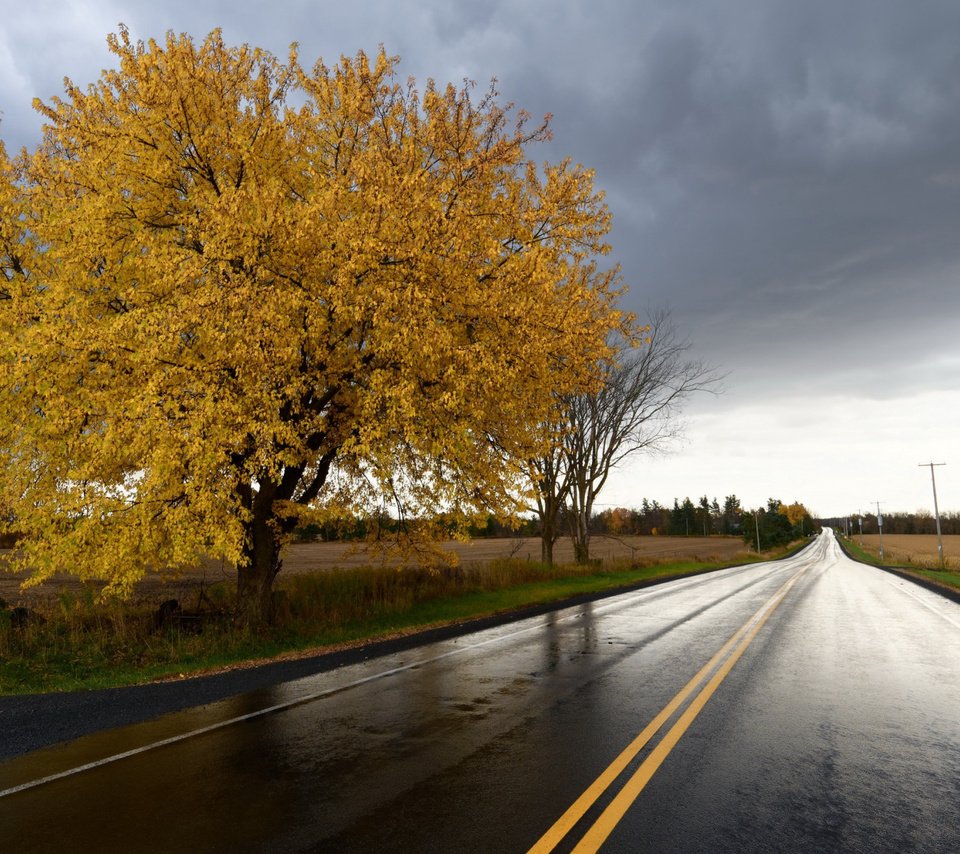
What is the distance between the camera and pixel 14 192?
12641 millimetres

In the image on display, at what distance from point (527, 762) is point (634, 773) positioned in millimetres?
861

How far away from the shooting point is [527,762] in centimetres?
532

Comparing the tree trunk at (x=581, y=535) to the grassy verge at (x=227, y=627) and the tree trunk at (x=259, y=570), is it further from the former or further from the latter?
the tree trunk at (x=259, y=570)

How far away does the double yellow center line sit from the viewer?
3971 millimetres

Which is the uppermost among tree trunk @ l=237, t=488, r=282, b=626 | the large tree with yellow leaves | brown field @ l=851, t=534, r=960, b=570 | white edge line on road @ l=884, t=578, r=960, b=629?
the large tree with yellow leaves

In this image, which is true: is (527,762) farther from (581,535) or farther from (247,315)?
(581,535)

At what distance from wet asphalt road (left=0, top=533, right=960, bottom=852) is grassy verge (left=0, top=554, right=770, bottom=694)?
283cm

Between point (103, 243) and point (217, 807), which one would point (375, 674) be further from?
point (103, 243)

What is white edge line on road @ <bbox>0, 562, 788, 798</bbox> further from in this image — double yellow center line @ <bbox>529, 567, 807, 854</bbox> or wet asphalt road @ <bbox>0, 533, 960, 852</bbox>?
Answer: double yellow center line @ <bbox>529, 567, 807, 854</bbox>

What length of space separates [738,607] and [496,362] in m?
9.70

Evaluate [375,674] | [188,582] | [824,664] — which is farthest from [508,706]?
[188,582]

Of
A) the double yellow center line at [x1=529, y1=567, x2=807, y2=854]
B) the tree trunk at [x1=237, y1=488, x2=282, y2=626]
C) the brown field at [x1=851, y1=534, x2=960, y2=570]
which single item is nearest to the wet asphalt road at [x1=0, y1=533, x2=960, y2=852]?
the double yellow center line at [x1=529, y1=567, x2=807, y2=854]

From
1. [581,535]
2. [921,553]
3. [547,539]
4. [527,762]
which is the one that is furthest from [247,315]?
[921,553]

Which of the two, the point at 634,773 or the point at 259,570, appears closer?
the point at 634,773
